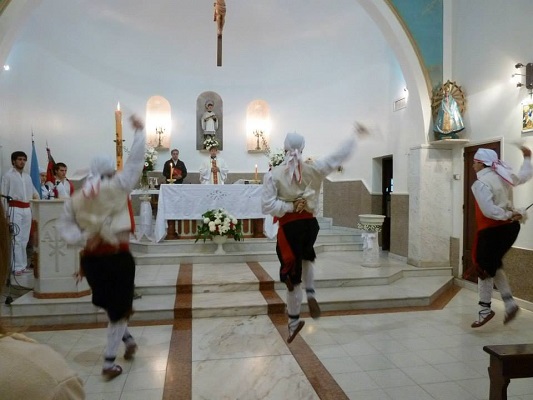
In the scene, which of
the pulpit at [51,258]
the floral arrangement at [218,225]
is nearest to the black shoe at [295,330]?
the pulpit at [51,258]

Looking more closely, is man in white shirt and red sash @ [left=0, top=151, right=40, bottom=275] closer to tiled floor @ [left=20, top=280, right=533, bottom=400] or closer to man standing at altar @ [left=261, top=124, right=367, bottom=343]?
tiled floor @ [left=20, top=280, right=533, bottom=400]

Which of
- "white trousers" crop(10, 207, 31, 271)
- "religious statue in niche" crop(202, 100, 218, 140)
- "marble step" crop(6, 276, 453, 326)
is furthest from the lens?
"religious statue in niche" crop(202, 100, 218, 140)

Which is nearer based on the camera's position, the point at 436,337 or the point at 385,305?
the point at 436,337

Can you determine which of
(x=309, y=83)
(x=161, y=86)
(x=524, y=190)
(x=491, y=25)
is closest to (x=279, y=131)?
(x=309, y=83)

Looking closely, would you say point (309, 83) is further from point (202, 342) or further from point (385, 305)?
point (202, 342)

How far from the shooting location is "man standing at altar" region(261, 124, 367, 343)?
12.6ft

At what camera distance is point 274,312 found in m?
5.36

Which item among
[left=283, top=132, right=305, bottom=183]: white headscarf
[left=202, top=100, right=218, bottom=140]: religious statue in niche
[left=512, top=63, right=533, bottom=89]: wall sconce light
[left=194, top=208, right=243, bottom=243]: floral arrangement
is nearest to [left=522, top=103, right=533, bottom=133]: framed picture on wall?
[left=512, top=63, right=533, bottom=89]: wall sconce light

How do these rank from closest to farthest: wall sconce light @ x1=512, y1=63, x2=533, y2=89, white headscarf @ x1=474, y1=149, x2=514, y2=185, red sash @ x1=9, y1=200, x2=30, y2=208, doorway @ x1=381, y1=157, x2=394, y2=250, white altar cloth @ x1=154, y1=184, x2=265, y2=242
Answer: white headscarf @ x1=474, y1=149, x2=514, y2=185
wall sconce light @ x1=512, y1=63, x2=533, y2=89
red sash @ x1=9, y1=200, x2=30, y2=208
white altar cloth @ x1=154, y1=184, x2=265, y2=242
doorway @ x1=381, y1=157, x2=394, y2=250

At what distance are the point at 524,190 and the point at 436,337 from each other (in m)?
2.45

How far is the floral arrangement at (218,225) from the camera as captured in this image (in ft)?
23.9

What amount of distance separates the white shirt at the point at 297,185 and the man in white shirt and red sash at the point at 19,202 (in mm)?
4596

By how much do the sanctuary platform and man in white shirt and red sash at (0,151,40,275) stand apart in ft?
1.19

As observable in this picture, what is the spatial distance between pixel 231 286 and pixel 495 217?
11.2 feet
